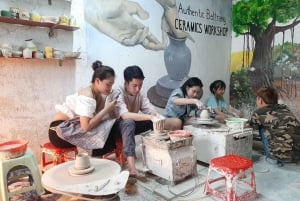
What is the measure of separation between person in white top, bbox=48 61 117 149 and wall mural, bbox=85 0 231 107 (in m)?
0.74

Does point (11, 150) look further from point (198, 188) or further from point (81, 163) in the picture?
point (198, 188)

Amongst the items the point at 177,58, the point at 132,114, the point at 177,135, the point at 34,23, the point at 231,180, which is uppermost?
the point at 34,23

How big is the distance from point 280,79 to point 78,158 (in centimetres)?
324

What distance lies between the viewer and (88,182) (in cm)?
139

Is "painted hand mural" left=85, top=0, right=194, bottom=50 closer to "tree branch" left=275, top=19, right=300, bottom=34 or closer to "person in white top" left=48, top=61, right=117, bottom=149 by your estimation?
"person in white top" left=48, top=61, right=117, bottom=149

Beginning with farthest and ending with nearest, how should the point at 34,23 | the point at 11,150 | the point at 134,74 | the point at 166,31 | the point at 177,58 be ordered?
the point at 177,58 → the point at 166,31 → the point at 134,74 → the point at 34,23 → the point at 11,150

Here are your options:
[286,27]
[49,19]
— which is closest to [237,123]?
[286,27]

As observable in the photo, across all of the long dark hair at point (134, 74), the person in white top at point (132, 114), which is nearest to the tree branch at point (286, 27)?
the person in white top at point (132, 114)

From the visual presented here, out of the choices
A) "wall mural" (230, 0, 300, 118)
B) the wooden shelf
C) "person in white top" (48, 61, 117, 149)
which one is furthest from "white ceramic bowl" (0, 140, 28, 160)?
"wall mural" (230, 0, 300, 118)

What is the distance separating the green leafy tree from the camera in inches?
135

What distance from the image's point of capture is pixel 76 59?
261cm

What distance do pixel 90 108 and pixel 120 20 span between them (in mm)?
1306

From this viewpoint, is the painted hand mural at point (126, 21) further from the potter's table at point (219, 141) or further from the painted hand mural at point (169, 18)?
the potter's table at point (219, 141)

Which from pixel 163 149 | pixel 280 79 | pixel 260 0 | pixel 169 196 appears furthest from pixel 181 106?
pixel 260 0
